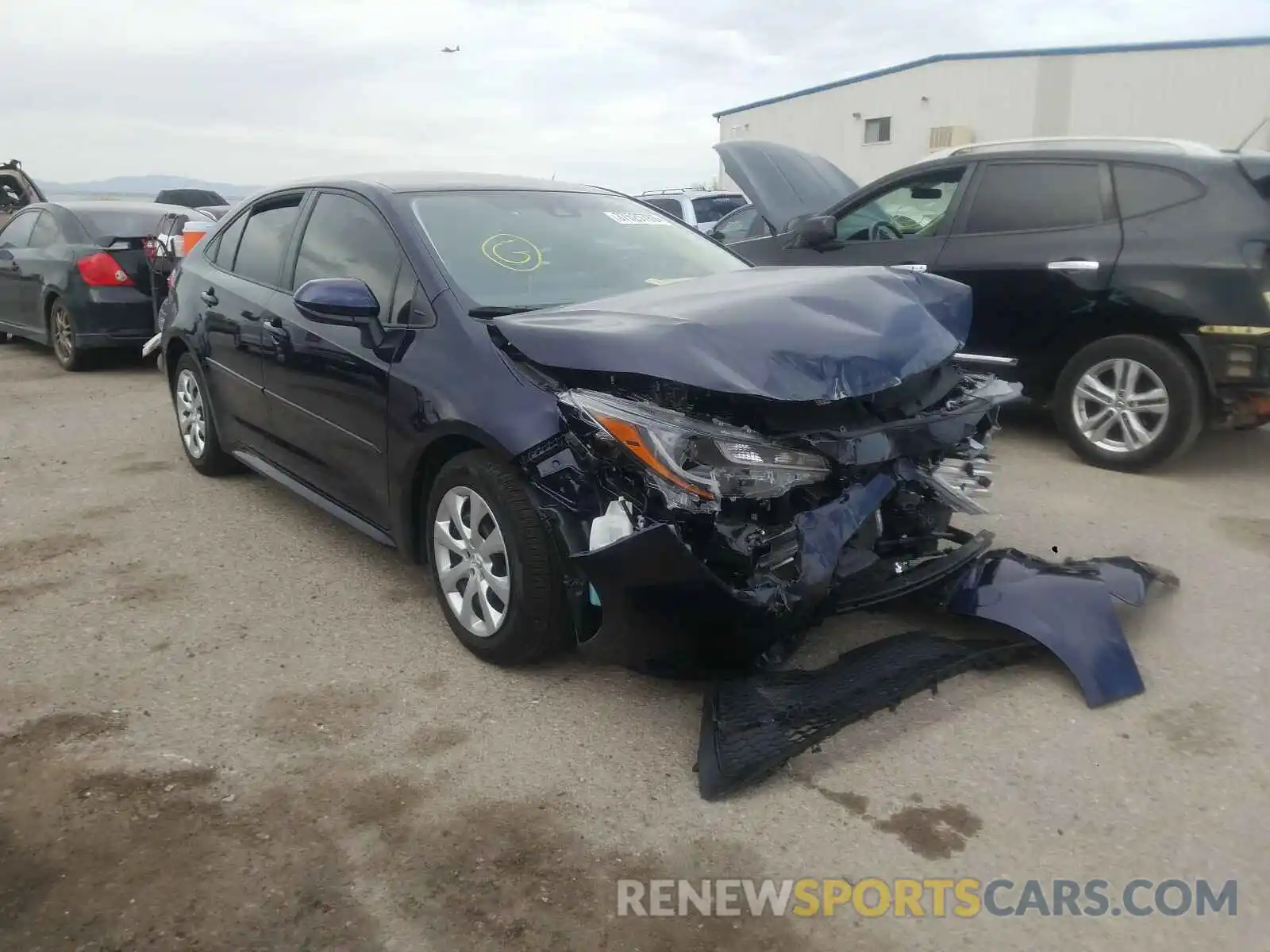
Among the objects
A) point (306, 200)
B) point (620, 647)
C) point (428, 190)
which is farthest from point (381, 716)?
point (306, 200)

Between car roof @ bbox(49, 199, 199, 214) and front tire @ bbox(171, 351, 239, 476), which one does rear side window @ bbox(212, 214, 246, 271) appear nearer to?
front tire @ bbox(171, 351, 239, 476)

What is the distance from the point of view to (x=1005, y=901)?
243 cm

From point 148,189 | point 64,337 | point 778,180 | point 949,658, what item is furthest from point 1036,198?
point 148,189

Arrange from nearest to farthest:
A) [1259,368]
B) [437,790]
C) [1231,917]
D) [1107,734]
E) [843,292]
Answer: [1231,917] < [437,790] < [1107,734] < [843,292] < [1259,368]

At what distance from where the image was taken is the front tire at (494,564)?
324cm

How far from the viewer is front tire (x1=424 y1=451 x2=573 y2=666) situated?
324 cm

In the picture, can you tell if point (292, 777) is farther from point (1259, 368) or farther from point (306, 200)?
point (1259, 368)

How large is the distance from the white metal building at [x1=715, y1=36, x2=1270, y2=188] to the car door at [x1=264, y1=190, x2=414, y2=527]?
17628mm

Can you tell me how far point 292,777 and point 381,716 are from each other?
0.39 metres

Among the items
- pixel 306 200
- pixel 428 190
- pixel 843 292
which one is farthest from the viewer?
pixel 306 200

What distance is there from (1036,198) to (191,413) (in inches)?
205

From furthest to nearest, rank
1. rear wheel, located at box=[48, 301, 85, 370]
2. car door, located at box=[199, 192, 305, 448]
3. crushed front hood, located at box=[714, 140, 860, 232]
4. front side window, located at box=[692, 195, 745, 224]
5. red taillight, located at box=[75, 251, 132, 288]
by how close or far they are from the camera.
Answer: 1. front side window, located at box=[692, 195, 745, 224]
2. rear wheel, located at box=[48, 301, 85, 370]
3. red taillight, located at box=[75, 251, 132, 288]
4. crushed front hood, located at box=[714, 140, 860, 232]
5. car door, located at box=[199, 192, 305, 448]

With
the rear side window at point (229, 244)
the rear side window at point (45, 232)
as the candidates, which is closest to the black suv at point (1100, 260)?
the rear side window at point (229, 244)

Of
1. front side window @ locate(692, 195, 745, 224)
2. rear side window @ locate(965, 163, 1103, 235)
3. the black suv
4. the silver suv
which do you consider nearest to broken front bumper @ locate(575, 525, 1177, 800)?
the black suv
